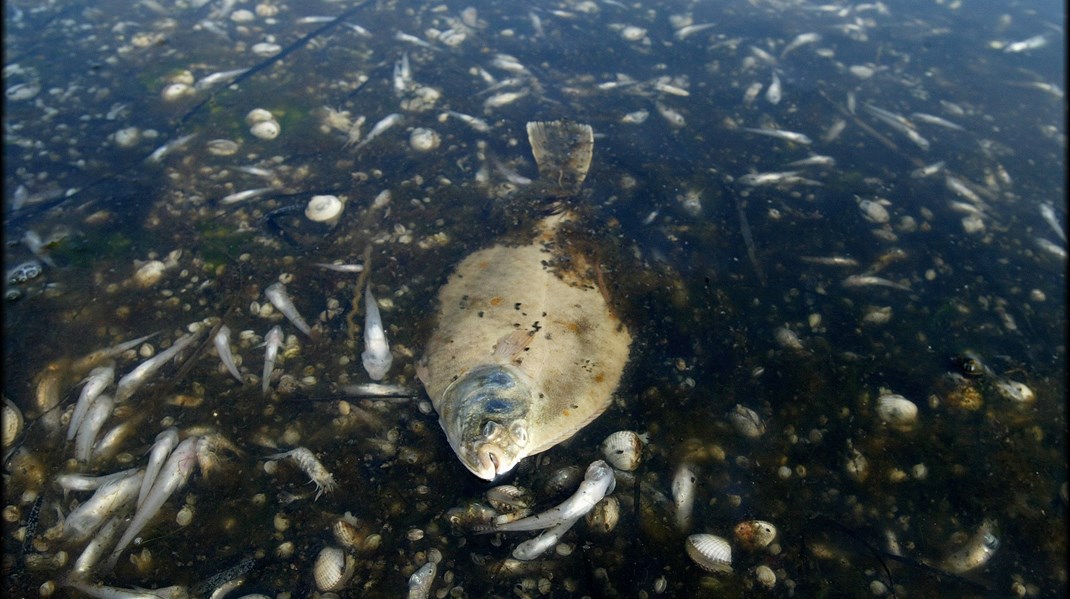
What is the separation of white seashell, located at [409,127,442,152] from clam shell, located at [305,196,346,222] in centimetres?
142

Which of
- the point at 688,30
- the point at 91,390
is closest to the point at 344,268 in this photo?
the point at 91,390

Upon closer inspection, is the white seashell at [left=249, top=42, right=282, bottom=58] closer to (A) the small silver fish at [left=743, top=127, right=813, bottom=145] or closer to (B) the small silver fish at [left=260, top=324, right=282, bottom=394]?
(B) the small silver fish at [left=260, top=324, right=282, bottom=394]

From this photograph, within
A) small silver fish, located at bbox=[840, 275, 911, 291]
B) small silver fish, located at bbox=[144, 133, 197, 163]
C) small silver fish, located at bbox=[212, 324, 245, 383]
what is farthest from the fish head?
small silver fish, located at bbox=[144, 133, 197, 163]

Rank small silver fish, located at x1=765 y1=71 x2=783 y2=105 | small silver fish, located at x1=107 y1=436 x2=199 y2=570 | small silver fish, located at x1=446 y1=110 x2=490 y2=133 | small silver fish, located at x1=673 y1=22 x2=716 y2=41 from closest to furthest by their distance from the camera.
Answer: small silver fish, located at x1=107 y1=436 x2=199 y2=570, small silver fish, located at x1=446 y1=110 x2=490 y2=133, small silver fish, located at x1=765 y1=71 x2=783 y2=105, small silver fish, located at x1=673 y1=22 x2=716 y2=41

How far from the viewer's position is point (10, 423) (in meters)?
3.82

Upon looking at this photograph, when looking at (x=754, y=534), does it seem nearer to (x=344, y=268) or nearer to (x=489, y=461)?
(x=489, y=461)

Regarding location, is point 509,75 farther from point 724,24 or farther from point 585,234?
point 724,24

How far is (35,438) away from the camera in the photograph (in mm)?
3826

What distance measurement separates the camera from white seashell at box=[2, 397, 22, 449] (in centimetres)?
378

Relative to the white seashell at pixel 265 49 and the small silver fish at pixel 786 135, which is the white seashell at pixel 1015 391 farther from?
the white seashell at pixel 265 49

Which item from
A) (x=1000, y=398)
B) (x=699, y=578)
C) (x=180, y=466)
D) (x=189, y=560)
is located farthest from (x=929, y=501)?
(x=180, y=466)

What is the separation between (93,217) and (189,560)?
3.99 meters

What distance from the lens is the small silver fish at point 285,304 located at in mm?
4641

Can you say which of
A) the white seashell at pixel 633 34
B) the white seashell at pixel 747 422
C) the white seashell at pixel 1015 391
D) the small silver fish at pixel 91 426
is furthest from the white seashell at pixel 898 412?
the white seashell at pixel 633 34
